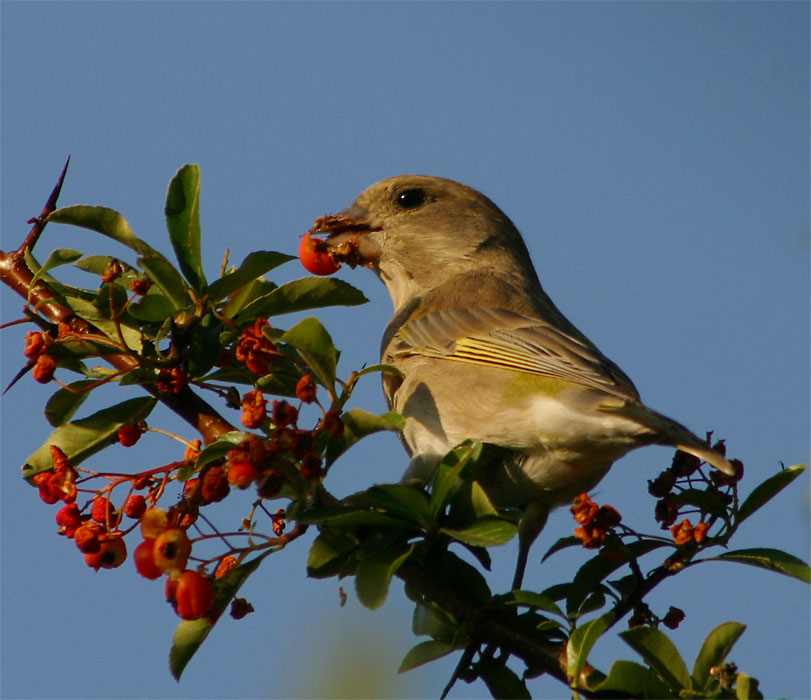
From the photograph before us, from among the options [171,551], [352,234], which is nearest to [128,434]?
[171,551]

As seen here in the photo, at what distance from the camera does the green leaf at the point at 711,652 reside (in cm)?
281

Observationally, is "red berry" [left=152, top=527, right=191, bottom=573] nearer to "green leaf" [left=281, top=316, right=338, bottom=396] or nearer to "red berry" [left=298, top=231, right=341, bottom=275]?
"green leaf" [left=281, top=316, right=338, bottom=396]

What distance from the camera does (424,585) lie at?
10.3 ft

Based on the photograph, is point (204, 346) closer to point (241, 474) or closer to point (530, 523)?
point (241, 474)

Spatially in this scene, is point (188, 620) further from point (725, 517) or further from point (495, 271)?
point (495, 271)

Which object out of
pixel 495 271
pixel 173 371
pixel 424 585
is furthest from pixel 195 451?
pixel 495 271

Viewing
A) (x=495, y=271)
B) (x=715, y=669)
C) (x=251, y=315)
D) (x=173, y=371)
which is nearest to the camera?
(x=715, y=669)

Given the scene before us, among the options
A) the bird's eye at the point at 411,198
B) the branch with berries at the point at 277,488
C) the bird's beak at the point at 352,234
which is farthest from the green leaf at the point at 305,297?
the bird's eye at the point at 411,198

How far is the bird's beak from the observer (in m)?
5.47

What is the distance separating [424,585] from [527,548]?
132cm

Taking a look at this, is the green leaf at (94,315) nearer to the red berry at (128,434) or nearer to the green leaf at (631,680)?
the red berry at (128,434)

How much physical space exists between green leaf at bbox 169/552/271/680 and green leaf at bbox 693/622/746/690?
4.30ft

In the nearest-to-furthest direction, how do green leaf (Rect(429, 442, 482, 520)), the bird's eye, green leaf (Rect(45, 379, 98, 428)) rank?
1. green leaf (Rect(429, 442, 482, 520))
2. green leaf (Rect(45, 379, 98, 428))
3. the bird's eye

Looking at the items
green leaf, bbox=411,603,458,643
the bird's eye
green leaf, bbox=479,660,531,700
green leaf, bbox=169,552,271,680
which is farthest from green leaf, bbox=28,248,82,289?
the bird's eye
